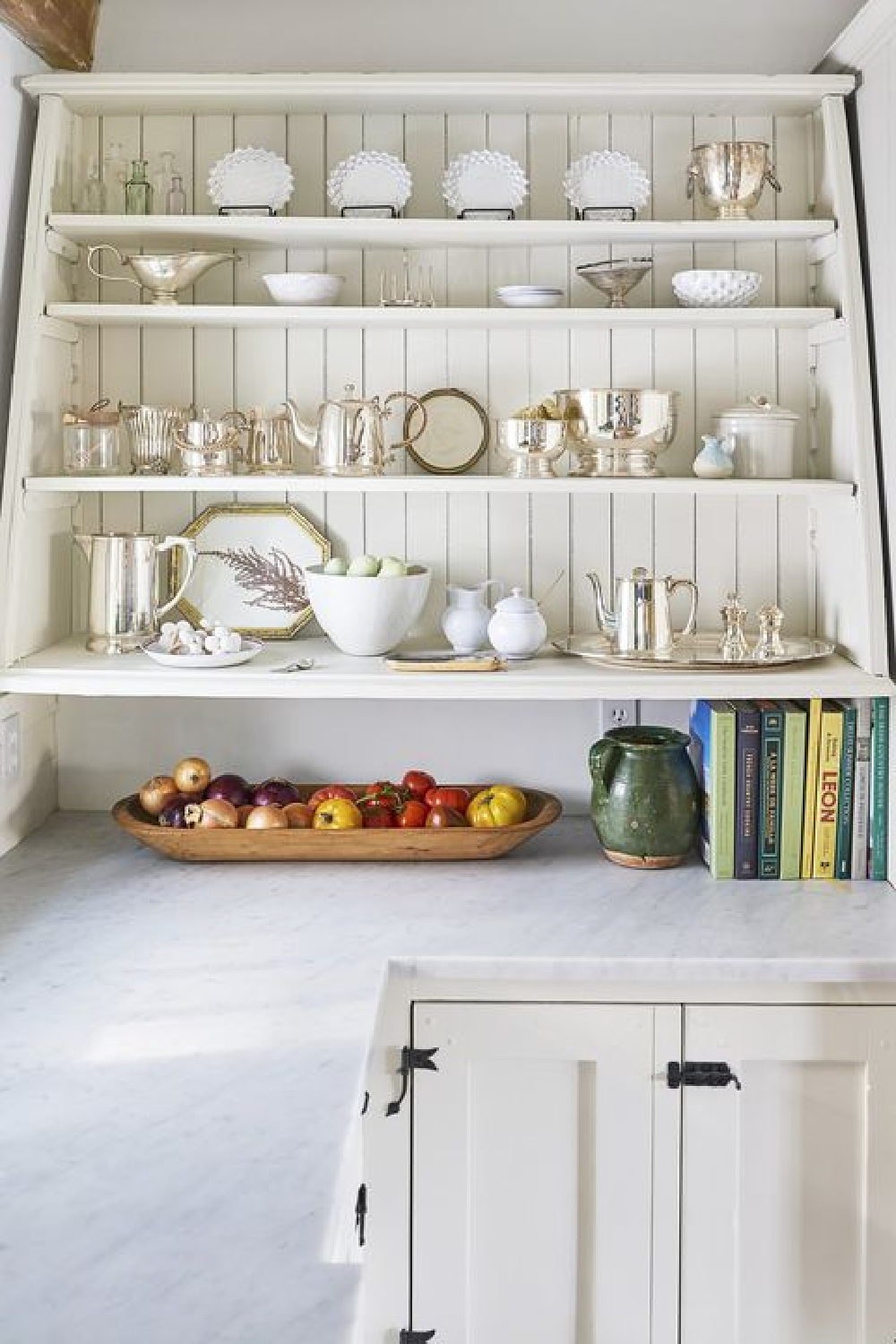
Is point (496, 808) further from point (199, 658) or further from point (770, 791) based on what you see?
point (199, 658)

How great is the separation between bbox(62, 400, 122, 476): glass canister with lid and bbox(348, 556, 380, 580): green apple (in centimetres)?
48

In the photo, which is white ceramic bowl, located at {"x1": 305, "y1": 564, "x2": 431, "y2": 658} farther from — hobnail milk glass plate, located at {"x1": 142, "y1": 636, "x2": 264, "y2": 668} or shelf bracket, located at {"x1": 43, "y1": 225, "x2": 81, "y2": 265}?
shelf bracket, located at {"x1": 43, "y1": 225, "x2": 81, "y2": 265}

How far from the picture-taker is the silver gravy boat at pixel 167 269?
2682 mm

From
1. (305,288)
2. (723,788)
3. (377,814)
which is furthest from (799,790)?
(305,288)

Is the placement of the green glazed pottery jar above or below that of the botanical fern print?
below

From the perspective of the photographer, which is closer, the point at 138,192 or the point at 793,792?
the point at 793,792

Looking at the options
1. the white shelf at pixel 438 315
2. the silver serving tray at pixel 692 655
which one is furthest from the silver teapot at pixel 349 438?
the silver serving tray at pixel 692 655

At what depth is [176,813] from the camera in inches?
104

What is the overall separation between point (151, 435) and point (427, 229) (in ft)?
2.02

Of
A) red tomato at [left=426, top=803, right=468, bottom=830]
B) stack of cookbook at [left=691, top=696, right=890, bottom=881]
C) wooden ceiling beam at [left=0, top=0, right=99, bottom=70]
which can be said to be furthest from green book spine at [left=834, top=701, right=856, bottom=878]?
wooden ceiling beam at [left=0, top=0, right=99, bottom=70]

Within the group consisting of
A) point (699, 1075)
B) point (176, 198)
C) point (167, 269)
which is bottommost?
point (699, 1075)

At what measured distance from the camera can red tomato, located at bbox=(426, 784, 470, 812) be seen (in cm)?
266

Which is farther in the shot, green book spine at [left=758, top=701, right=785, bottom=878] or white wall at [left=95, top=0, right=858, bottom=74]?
white wall at [left=95, top=0, right=858, bottom=74]

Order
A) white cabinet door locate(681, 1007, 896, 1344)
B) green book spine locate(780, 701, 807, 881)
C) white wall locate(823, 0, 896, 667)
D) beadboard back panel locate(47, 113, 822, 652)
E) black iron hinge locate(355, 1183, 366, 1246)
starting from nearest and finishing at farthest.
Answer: black iron hinge locate(355, 1183, 366, 1246), white cabinet door locate(681, 1007, 896, 1344), white wall locate(823, 0, 896, 667), green book spine locate(780, 701, 807, 881), beadboard back panel locate(47, 113, 822, 652)
